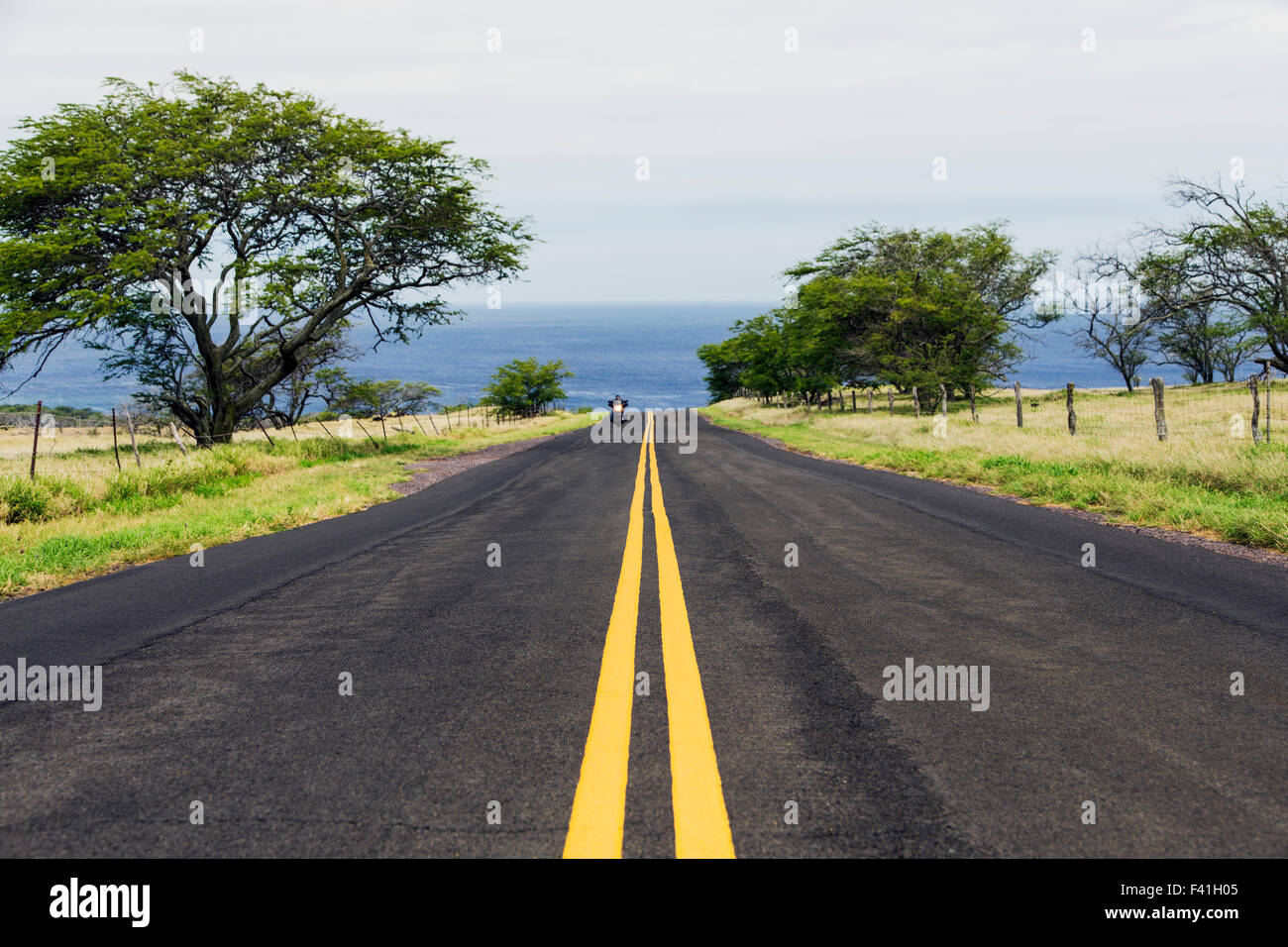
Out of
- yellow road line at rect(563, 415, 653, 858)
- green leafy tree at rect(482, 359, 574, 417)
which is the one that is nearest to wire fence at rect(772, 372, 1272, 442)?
yellow road line at rect(563, 415, 653, 858)

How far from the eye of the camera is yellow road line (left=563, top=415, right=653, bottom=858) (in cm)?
245

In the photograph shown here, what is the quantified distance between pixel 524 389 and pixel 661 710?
7393cm

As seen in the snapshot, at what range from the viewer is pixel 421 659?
438 centimetres

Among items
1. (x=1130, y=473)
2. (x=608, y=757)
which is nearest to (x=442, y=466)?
(x=1130, y=473)

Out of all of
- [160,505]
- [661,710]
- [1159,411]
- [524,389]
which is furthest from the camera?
[524,389]

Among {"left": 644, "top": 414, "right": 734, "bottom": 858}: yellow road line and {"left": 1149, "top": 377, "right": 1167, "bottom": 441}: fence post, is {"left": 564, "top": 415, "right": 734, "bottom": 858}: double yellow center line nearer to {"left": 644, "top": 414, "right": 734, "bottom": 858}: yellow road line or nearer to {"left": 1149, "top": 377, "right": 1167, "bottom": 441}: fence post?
{"left": 644, "top": 414, "right": 734, "bottom": 858}: yellow road line

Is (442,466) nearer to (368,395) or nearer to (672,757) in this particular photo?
(672,757)

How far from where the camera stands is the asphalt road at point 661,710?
2535 millimetres

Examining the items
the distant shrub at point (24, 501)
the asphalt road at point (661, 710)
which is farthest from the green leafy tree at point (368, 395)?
the asphalt road at point (661, 710)

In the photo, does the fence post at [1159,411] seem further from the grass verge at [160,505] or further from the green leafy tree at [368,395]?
the green leafy tree at [368,395]

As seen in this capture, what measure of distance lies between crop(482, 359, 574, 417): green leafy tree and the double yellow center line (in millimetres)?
71261

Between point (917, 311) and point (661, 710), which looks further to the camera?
point (917, 311)

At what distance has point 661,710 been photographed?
11.5ft
